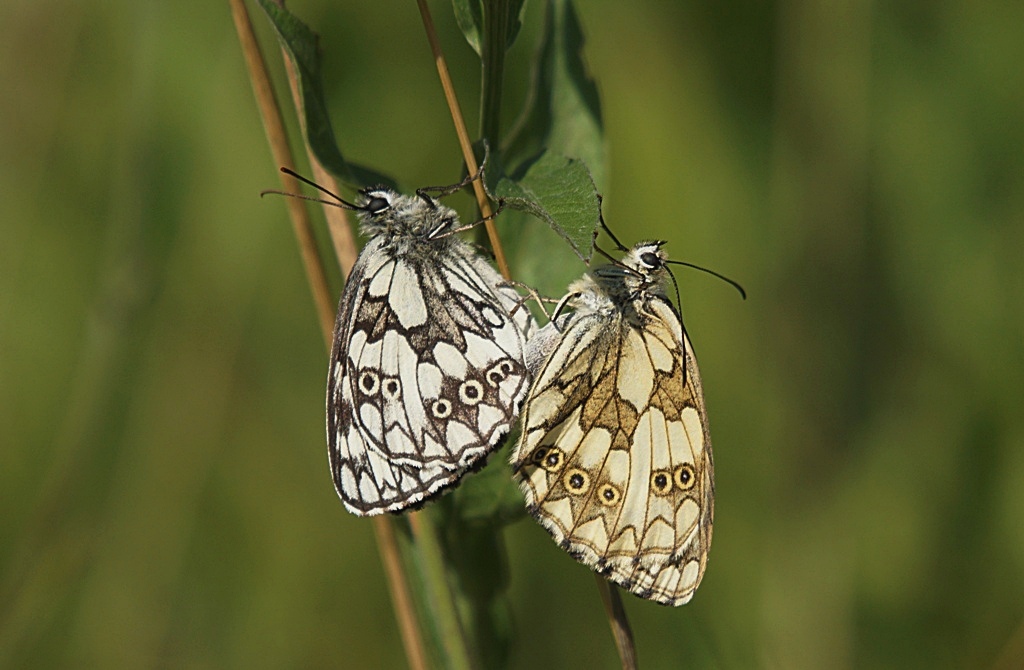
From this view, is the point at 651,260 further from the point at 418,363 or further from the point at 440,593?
the point at 440,593

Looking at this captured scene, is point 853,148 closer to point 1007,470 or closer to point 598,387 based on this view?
point 1007,470

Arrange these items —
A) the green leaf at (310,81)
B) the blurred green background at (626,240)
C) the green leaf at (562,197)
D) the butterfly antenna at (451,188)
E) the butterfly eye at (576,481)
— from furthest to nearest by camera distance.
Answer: the blurred green background at (626,240), the butterfly eye at (576,481), the butterfly antenna at (451,188), the green leaf at (310,81), the green leaf at (562,197)

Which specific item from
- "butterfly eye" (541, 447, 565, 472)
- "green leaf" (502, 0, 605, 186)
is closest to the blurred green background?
"green leaf" (502, 0, 605, 186)

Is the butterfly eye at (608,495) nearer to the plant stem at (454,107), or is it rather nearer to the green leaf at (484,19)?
the plant stem at (454,107)

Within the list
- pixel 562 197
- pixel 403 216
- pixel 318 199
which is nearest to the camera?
pixel 562 197

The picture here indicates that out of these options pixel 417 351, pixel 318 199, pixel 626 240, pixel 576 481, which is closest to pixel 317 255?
pixel 318 199

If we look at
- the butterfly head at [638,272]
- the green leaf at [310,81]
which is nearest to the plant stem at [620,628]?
the butterfly head at [638,272]
